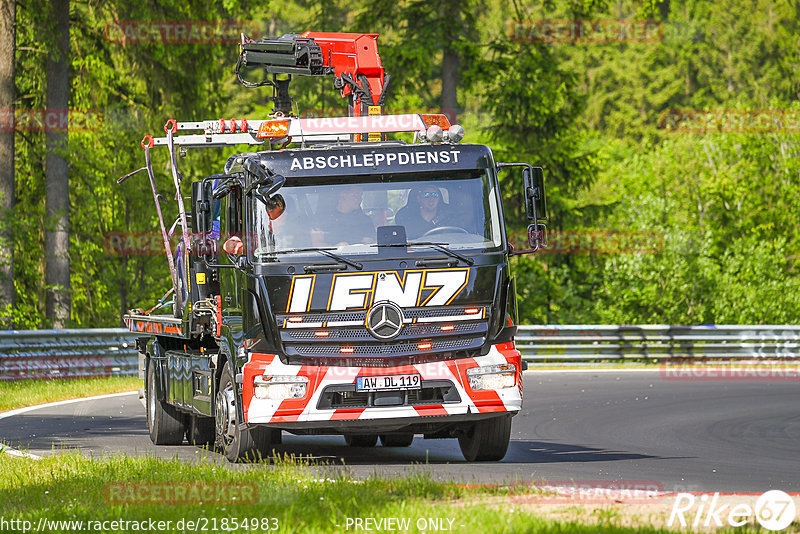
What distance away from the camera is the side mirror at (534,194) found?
12.4 metres

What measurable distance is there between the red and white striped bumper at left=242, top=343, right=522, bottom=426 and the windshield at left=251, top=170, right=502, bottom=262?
0.98 metres

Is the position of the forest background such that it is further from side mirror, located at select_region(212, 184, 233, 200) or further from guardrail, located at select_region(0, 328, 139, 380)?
side mirror, located at select_region(212, 184, 233, 200)

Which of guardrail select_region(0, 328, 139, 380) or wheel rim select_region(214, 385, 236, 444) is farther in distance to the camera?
guardrail select_region(0, 328, 139, 380)

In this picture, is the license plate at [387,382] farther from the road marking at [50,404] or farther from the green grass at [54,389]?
the green grass at [54,389]

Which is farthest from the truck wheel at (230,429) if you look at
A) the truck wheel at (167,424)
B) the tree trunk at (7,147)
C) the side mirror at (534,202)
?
the tree trunk at (7,147)

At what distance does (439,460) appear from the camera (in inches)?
520

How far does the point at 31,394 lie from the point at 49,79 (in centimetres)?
939

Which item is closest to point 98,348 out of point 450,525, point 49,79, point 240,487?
point 49,79

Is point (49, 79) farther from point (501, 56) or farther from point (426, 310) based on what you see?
point (426, 310)

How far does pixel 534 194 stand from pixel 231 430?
3.44m

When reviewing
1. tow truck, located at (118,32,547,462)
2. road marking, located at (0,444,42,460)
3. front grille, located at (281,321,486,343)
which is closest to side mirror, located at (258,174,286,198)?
tow truck, located at (118,32,547,462)

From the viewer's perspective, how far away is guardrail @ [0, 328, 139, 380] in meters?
25.1

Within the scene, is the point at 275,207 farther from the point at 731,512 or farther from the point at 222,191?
the point at 731,512

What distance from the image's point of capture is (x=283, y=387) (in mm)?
11680
